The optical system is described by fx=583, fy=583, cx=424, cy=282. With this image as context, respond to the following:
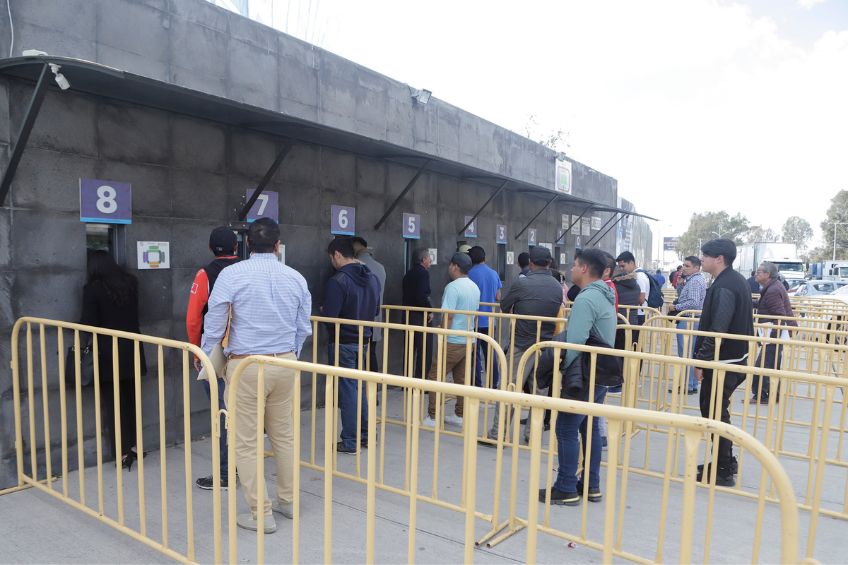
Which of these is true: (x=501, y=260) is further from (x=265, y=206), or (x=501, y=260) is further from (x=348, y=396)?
(x=348, y=396)

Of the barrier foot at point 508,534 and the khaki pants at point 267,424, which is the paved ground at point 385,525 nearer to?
the barrier foot at point 508,534

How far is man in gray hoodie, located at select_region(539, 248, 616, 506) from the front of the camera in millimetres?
4047

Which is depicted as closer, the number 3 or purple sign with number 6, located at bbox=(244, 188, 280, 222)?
the number 3

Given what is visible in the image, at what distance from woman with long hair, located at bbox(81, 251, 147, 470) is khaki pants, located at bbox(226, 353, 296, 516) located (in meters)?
1.24

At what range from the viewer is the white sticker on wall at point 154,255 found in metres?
4.85

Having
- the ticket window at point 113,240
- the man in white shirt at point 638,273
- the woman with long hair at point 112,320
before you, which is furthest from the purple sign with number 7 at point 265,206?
Answer: the man in white shirt at point 638,273

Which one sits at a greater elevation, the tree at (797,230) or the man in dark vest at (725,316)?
the tree at (797,230)

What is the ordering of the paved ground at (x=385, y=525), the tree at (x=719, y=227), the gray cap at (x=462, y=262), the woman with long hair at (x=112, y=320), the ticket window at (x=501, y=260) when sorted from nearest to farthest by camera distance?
1. the paved ground at (x=385, y=525)
2. the woman with long hair at (x=112, y=320)
3. the gray cap at (x=462, y=262)
4. the ticket window at (x=501, y=260)
5. the tree at (x=719, y=227)

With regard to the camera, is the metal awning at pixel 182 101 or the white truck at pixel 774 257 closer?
the metal awning at pixel 182 101

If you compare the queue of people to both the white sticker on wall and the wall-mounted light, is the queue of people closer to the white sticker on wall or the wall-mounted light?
the white sticker on wall

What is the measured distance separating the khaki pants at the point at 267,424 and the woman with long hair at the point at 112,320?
124 centimetres

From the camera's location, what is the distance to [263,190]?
5934 mm

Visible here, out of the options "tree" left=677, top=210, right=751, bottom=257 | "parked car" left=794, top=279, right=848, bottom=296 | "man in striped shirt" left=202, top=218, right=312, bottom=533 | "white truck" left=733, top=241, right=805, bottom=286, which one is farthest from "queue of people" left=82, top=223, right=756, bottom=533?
"tree" left=677, top=210, right=751, bottom=257

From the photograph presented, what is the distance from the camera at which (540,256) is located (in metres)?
5.64
